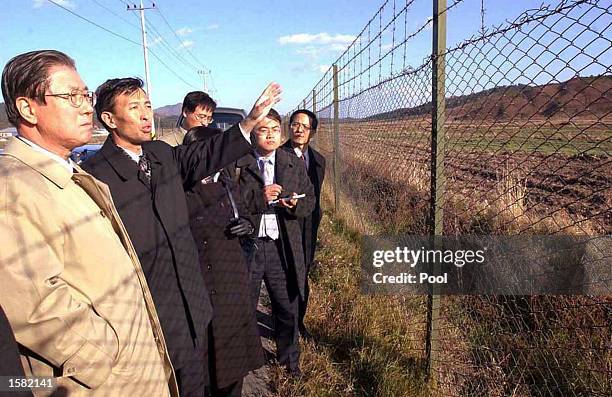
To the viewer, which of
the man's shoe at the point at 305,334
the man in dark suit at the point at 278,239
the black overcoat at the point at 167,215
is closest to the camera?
the black overcoat at the point at 167,215

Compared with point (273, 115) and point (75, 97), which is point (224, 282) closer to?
point (273, 115)

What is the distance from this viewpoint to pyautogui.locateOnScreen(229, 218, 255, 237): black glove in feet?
8.63

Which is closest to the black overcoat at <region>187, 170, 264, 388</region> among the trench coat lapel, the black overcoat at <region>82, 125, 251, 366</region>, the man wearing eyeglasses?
the black overcoat at <region>82, 125, 251, 366</region>

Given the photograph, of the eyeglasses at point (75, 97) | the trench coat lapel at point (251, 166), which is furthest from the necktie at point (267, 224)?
the eyeglasses at point (75, 97)

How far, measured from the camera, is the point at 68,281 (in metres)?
1.38

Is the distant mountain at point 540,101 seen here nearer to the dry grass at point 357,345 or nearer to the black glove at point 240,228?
the black glove at point 240,228

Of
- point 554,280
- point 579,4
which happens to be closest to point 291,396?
point 554,280

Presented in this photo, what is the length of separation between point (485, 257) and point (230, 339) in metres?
2.35

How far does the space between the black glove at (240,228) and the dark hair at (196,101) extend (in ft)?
3.99

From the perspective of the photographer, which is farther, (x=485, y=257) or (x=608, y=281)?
Answer: (x=485, y=257)

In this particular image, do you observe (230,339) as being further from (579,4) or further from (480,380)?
(579,4)

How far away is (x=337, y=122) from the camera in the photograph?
695 cm

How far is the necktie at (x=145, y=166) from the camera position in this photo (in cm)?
214

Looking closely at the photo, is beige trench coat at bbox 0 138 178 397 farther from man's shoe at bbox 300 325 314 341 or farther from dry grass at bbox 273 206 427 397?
man's shoe at bbox 300 325 314 341
